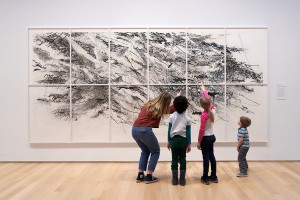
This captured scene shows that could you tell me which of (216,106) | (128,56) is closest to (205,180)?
(216,106)

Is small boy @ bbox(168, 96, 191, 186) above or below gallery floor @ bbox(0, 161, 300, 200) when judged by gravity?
above

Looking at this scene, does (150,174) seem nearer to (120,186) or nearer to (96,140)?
(120,186)

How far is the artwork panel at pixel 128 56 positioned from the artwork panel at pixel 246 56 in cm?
195

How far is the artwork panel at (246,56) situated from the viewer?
28.2 feet

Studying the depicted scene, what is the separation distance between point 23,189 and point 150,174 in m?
2.23

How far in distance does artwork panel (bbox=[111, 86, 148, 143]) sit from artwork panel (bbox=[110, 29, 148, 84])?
18 centimetres

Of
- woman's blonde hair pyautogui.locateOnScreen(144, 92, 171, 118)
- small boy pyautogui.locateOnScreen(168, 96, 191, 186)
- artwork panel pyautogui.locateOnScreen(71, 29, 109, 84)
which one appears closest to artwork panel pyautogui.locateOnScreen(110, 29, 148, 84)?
artwork panel pyautogui.locateOnScreen(71, 29, 109, 84)

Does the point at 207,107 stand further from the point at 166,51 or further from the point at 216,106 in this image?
the point at 166,51

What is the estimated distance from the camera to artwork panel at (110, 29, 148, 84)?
857cm

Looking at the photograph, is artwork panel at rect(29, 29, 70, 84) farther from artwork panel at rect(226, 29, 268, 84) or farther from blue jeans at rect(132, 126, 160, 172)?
artwork panel at rect(226, 29, 268, 84)

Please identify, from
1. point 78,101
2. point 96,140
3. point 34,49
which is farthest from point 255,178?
point 34,49

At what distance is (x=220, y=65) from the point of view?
859cm

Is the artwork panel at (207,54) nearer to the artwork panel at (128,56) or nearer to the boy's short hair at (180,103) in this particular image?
the artwork panel at (128,56)

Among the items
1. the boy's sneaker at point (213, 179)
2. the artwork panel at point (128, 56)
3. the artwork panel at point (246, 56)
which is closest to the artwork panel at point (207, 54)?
the artwork panel at point (246, 56)
